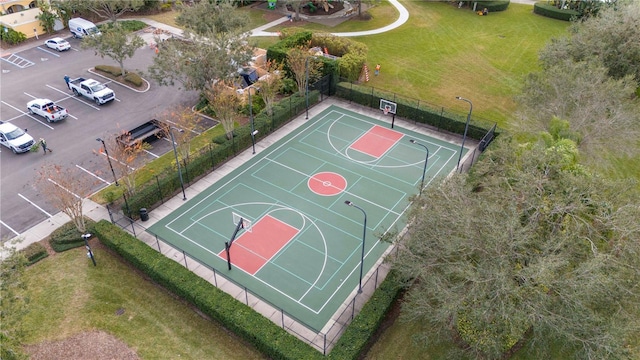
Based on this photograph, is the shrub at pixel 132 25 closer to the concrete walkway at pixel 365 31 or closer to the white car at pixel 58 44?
the white car at pixel 58 44

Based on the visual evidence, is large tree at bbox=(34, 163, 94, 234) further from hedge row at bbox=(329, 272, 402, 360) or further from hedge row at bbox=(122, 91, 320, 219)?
hedge row at bbox=(329, 272, 402, 360)

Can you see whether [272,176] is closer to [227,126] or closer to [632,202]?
[227,126]

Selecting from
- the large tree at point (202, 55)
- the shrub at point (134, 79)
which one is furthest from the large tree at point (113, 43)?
the large tree at point (202, 55)

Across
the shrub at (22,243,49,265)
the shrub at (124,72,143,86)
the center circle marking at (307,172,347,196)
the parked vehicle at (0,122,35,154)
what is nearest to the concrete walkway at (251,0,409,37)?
the shrub at (124,72,143,86)

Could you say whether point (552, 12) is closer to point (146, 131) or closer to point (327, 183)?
point (327, 183)

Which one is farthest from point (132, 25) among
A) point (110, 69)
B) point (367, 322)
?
point (367, 322)

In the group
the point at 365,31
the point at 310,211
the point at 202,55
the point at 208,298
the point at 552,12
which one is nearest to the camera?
the point at 208,298
